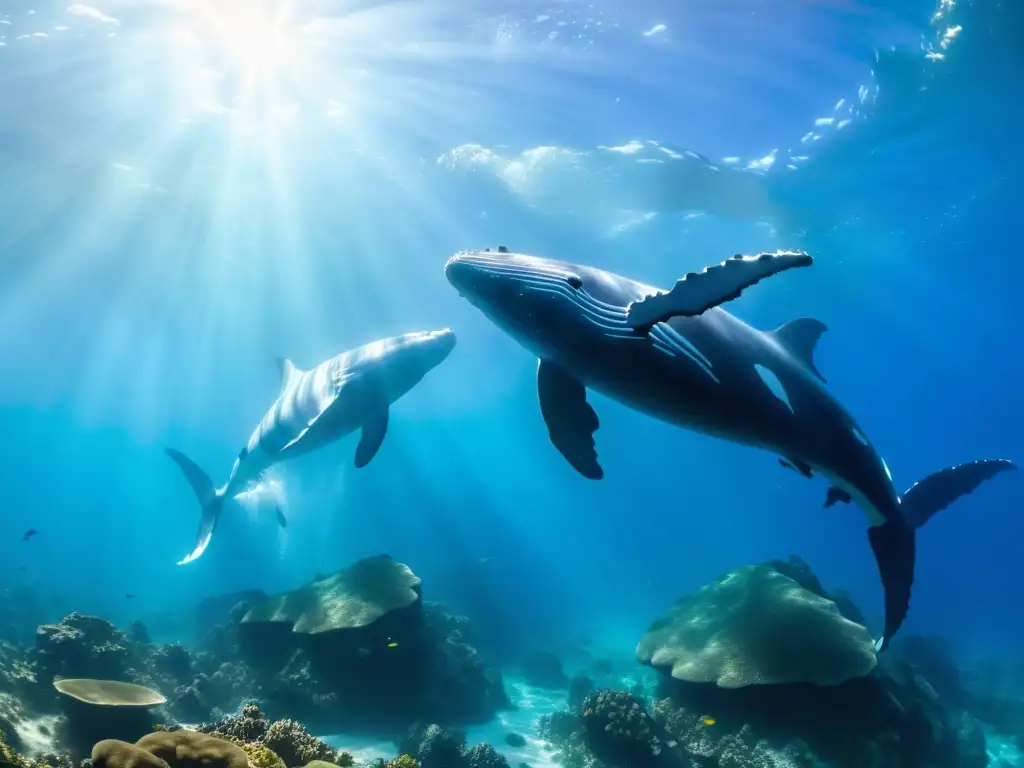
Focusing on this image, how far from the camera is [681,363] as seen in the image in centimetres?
314

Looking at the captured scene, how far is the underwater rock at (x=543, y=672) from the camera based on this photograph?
19.4 meters

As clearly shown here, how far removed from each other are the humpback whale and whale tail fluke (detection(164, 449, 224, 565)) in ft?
42.3

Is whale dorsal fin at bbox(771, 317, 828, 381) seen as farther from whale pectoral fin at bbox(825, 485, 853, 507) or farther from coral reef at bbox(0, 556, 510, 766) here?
coral reef at bbox(0, 556, 510, 766)

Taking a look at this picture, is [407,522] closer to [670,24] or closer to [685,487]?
[670,24]

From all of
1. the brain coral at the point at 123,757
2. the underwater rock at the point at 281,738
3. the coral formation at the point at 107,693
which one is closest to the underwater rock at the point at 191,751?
the brain coral at the point at 123,757

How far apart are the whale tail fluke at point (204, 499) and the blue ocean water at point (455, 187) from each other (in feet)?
29.2

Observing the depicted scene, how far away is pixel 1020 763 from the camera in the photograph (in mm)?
14078

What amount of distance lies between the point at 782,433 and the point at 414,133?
22.4 meters

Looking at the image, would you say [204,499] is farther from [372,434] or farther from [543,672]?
[543,672]

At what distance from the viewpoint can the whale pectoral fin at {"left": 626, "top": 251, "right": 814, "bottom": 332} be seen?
2572 mm

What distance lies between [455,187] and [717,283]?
Result: 25788 mm

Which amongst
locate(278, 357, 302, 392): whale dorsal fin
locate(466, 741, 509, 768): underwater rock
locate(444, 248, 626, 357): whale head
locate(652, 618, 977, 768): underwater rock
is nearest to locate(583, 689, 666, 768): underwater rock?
locate(652, 618, 977, 768): underwater rock

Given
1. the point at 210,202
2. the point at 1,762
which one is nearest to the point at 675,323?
the point at 1,762

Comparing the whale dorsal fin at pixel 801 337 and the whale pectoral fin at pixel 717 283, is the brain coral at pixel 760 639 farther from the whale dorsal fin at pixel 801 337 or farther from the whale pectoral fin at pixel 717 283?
the whale pectoral fin at pixel 717 283
